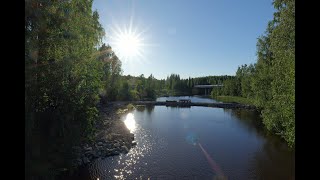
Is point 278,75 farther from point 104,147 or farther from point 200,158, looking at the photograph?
point 104,147

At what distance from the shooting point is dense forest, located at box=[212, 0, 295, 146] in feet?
38.8

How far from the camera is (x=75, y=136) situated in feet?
45.6

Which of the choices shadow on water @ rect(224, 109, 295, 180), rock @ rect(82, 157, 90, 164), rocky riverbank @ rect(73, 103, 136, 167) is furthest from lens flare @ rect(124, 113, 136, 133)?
shadow on water @ rect(224, 109, 295, 180)

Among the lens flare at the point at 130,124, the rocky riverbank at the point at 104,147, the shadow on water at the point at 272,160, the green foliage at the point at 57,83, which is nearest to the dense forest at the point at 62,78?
the green foliage at the point at 57,83

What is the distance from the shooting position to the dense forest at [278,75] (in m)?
11.8

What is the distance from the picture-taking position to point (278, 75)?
17.2 meters

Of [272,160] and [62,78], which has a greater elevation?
[62,78]

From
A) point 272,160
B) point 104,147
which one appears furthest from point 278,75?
point 104,147

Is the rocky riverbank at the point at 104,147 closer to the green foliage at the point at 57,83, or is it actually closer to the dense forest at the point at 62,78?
the green foliage at the point at 57,83

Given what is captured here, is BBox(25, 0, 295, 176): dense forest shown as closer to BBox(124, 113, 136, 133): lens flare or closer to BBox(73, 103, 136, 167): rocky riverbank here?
BBox(73, 103, 136, 167): rocky riverbank
